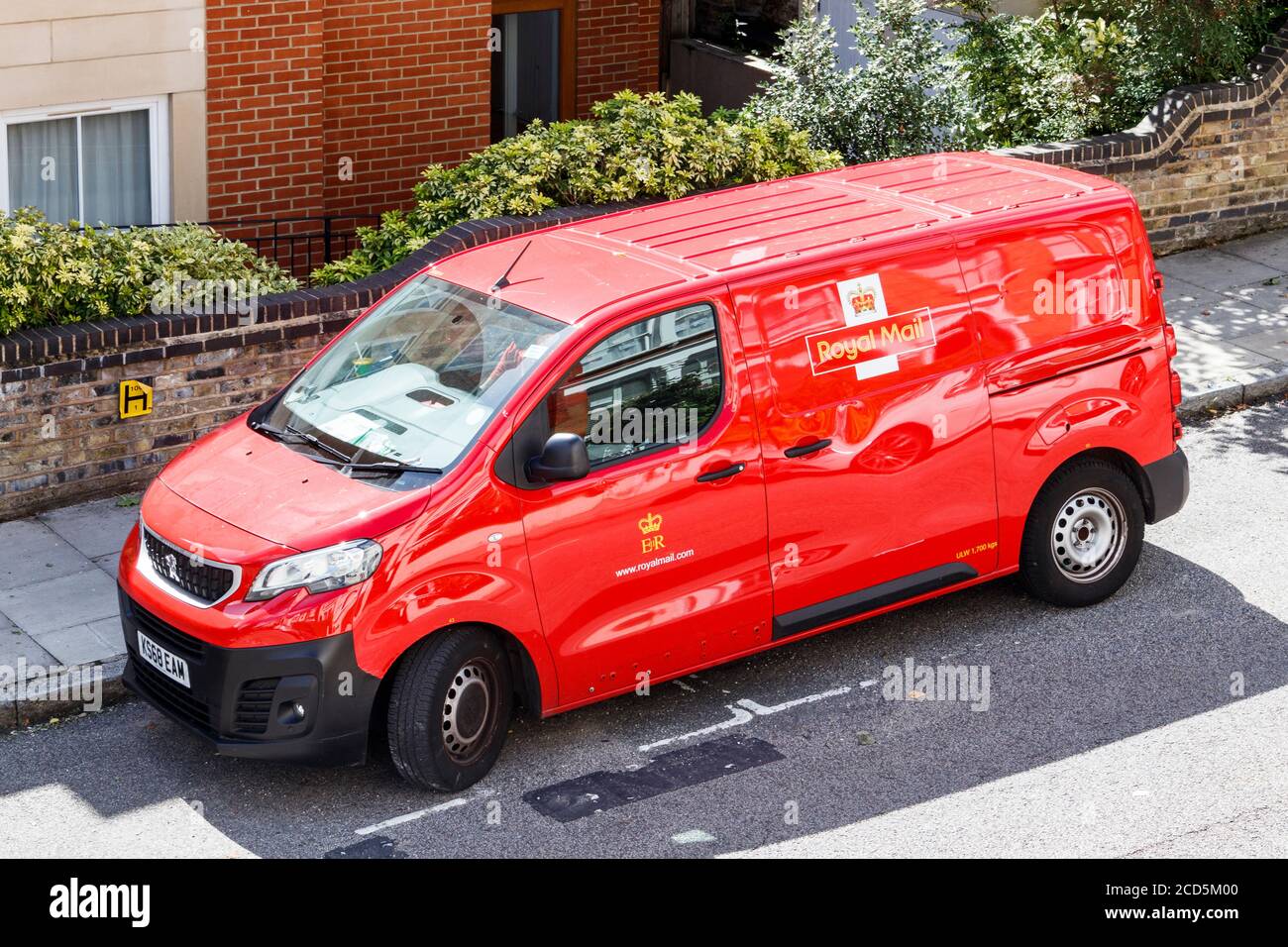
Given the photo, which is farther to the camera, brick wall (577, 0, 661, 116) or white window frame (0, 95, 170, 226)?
brick wall (577, 0, 661, 116)

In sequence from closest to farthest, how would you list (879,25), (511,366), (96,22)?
(511,366)
(96,22)
(879,25)

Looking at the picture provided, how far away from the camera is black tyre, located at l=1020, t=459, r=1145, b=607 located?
8.87 m

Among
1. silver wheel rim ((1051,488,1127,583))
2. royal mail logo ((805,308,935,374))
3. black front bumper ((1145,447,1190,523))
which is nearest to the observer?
royal mail logo ((805,308,935,374))

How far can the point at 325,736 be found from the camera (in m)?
7.10

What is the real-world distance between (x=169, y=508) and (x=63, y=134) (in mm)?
5786

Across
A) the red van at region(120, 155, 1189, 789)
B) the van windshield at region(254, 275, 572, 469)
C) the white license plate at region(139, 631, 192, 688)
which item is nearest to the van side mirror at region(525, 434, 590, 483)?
the red van at region(120, 155, 1189, 789)

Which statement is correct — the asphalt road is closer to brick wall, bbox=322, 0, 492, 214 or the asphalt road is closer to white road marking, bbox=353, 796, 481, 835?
white road marking, bbox=353, 796, 481, 835

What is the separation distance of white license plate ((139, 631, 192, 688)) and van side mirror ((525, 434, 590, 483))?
163cm

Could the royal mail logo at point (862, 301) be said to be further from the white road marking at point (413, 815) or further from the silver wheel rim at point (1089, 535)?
the white road marking at point (413, 815)

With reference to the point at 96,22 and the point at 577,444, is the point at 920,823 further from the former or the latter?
the point at 96,22

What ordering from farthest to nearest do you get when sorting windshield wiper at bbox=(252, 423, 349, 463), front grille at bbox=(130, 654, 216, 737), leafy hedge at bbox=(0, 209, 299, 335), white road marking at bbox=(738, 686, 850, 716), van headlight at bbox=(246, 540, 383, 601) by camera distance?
leafy hedge at bbox=(0, 209, 299, 335)
white road marking at bbox=(738, 686, 850, 716)
windshield wiper at bbox=(252, 423, 349, 463)
front grille at bbox=(130, 654, 216, 737)
van headlight at bbox=(246, 540, 383, 601)

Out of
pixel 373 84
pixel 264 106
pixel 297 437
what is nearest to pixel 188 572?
pixel 297 437

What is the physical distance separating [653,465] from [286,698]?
1.80 metres
